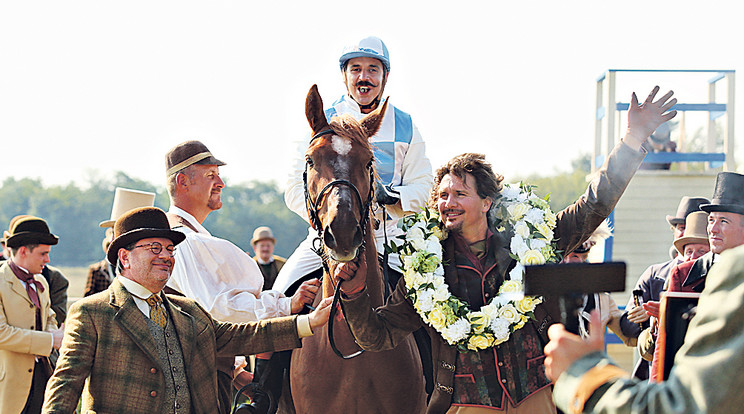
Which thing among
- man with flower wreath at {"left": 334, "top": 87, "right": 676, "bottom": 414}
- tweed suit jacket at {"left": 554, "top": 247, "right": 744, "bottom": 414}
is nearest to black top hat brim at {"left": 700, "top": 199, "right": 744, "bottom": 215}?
man with flower wreath at {"left": 334, "top": 87, "right": 676, "bottom": 414}

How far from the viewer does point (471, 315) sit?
3984mm

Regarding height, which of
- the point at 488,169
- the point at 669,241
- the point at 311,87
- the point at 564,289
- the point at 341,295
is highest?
the point at 311,87

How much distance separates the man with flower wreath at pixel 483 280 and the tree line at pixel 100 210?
56810 millimetres

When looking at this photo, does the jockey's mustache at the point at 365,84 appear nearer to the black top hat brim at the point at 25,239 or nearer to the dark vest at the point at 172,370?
the dark vest at the point at 172,370

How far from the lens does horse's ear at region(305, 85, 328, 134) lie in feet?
14.0

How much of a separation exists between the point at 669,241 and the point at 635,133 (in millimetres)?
9401

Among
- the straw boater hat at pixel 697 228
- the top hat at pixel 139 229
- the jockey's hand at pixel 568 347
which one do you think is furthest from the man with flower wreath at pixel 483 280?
the straw boater hat at pixel 697 228

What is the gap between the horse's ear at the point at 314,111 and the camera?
4.27 meters

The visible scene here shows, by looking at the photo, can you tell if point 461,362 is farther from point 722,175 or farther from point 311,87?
point 722,175

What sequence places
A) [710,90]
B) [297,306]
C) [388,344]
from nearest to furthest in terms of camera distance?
[388,344], [297,306], [710,90]

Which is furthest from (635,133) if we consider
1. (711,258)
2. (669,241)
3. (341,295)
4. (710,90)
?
(710,90)

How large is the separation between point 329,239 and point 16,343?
4.29 metres

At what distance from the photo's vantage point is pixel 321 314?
4148 mm

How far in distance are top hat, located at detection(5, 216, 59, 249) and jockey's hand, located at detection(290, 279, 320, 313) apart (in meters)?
3.55
